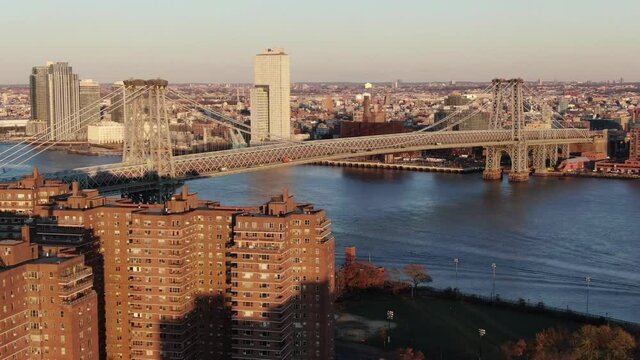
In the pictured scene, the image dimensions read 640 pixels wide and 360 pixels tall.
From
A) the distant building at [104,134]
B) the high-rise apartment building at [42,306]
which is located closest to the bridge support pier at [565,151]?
the distant building at [104,134]

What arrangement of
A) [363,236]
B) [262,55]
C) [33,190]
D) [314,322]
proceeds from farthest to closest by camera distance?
[262,55] → [363,236] → [33,190] → [314,322]

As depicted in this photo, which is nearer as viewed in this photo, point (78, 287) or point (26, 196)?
point (78, 287)

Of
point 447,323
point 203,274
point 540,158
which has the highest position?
point 540,158

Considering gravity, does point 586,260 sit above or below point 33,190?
below

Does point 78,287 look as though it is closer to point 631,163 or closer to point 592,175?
point 592,175

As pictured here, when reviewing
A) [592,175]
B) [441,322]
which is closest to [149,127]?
[441,322]

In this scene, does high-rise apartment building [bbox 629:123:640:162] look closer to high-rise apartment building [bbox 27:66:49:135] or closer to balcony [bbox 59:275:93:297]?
balcony [bbox 59:275:93:297]

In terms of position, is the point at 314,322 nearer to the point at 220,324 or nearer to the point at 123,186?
the point at 220,324

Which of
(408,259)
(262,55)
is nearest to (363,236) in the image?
(408,259)
